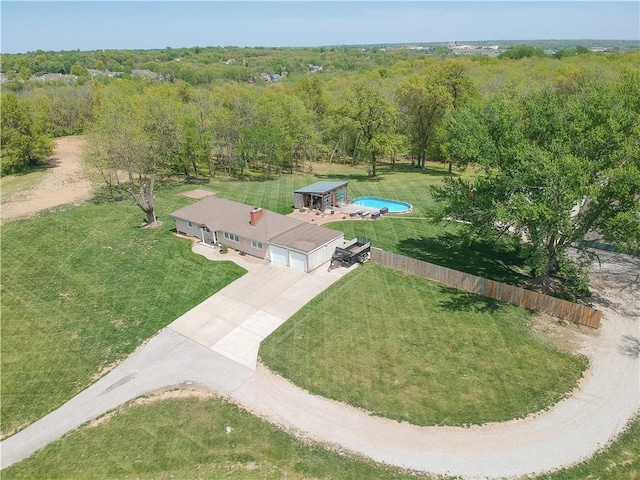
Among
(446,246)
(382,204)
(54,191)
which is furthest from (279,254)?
(54,191)

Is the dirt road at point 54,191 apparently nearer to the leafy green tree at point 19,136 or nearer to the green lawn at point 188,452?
the leafy green tree at point 19,136

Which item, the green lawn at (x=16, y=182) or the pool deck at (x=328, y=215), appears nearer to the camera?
the pool deck at (x=328, y=215)

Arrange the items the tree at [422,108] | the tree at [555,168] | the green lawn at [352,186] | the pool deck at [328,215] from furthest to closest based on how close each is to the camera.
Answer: the tree at [422,108], the green lawn at [352,186], the pool deck at [328,215], the tree at [555,168]

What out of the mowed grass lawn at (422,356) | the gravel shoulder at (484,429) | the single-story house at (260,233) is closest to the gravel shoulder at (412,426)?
the gravel shoulder at (484,429)

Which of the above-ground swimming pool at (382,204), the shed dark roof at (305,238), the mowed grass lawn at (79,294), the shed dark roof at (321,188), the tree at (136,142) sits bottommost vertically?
the mowed grass lawn at (79,294)

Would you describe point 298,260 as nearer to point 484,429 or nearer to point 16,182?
point 484,429

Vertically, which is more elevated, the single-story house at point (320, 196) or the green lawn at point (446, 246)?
the single-story house at point (320, 196)

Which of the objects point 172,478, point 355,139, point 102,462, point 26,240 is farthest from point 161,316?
point 355,139
